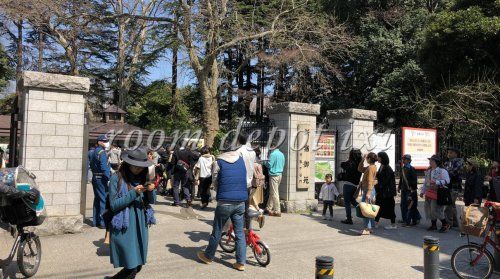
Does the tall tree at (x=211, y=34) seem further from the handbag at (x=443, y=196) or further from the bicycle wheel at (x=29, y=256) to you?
the bicycle wheel at (x=29, y=256)

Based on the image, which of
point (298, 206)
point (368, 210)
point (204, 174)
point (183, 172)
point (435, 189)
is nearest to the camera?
point (368, 210)

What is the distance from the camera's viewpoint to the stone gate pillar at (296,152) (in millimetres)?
10797

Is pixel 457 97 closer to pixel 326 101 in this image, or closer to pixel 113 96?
pixel 326 101

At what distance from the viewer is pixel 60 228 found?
7.61 metres

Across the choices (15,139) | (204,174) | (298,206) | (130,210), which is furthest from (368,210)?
(15,139)

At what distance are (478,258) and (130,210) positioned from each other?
15.4ft

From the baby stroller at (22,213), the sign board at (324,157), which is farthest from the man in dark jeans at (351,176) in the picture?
the baby stroller at (22,213)

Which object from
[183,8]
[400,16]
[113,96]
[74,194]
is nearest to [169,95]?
[113,96]

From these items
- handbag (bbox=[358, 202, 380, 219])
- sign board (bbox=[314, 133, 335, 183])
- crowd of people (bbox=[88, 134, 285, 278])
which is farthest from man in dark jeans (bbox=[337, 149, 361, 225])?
sign board (bbox=[314, 133, 335, 183])

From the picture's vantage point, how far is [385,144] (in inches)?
515

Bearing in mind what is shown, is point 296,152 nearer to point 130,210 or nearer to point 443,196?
point 443,196

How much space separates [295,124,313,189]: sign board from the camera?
10.9 meters

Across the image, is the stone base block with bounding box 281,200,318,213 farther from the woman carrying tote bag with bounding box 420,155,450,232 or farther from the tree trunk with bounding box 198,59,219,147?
the tree trunk with bounding box 198,59,219,147

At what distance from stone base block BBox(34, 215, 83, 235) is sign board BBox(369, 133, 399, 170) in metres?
8.61
